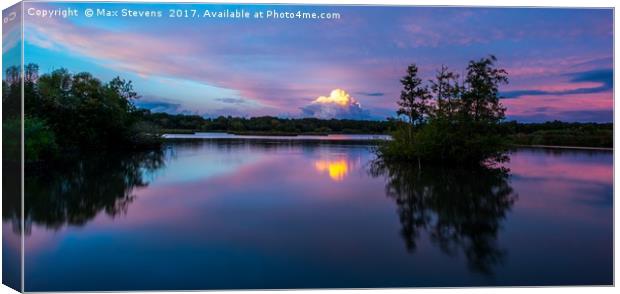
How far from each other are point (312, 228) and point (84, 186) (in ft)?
20.2

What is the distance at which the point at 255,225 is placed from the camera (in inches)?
321

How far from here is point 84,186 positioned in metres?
11.9

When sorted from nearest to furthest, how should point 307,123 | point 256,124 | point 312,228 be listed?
point 312,228 < point 307,123 < point 256,124

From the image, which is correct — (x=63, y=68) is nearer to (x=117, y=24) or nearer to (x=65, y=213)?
(x=117, y=24)

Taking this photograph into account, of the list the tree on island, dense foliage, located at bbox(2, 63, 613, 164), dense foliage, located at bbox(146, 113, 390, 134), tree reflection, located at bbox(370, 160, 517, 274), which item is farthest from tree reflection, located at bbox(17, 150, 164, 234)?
the tree on island

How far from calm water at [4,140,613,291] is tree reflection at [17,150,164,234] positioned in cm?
5

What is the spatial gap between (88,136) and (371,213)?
8297mm

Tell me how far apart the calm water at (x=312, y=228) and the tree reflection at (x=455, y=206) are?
1.4 inches

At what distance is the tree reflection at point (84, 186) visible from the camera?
8781 mm

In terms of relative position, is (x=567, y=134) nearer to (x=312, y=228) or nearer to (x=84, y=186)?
(x=312, y=228)

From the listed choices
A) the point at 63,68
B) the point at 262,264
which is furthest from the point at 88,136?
the point at 262,264

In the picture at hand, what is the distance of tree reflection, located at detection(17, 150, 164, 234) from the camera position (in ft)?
28.8

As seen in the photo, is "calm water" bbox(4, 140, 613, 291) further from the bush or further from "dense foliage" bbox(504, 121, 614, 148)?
the bush

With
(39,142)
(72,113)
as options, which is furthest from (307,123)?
(72,113)
